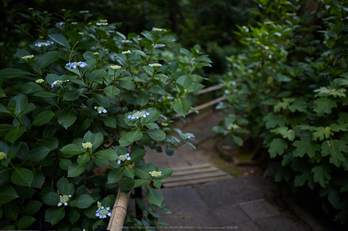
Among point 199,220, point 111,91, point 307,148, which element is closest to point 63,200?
point 111,91

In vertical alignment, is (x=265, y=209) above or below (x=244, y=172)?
above

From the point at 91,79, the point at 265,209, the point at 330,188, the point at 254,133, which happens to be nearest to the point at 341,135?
the point at 330,188

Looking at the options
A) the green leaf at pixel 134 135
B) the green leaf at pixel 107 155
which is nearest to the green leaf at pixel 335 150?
the green leaf at pixel 134 135

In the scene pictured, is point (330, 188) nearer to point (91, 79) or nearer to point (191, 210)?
point (191, 210)

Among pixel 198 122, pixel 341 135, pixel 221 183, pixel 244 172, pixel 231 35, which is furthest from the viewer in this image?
pixel 231 35

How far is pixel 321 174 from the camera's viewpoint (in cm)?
196

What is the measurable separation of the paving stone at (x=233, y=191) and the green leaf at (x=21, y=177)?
2053 mm

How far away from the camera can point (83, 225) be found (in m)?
1.19

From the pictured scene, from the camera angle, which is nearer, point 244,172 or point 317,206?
point 317,206

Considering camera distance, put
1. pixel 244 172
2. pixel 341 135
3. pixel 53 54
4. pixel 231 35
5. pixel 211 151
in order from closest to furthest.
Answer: pixel 53 54 < pixel 341 135 < pixel 244 172 < pixel 211 151 < pixel 231 35

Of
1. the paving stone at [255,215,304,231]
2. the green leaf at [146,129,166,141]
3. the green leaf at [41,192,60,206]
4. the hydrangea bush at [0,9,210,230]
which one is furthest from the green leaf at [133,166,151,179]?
the paving stone at [255,215,304,231]

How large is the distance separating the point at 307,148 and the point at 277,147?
35 cm

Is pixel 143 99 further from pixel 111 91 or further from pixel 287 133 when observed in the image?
pixel 287 133

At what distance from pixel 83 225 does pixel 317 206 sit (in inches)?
84.2
